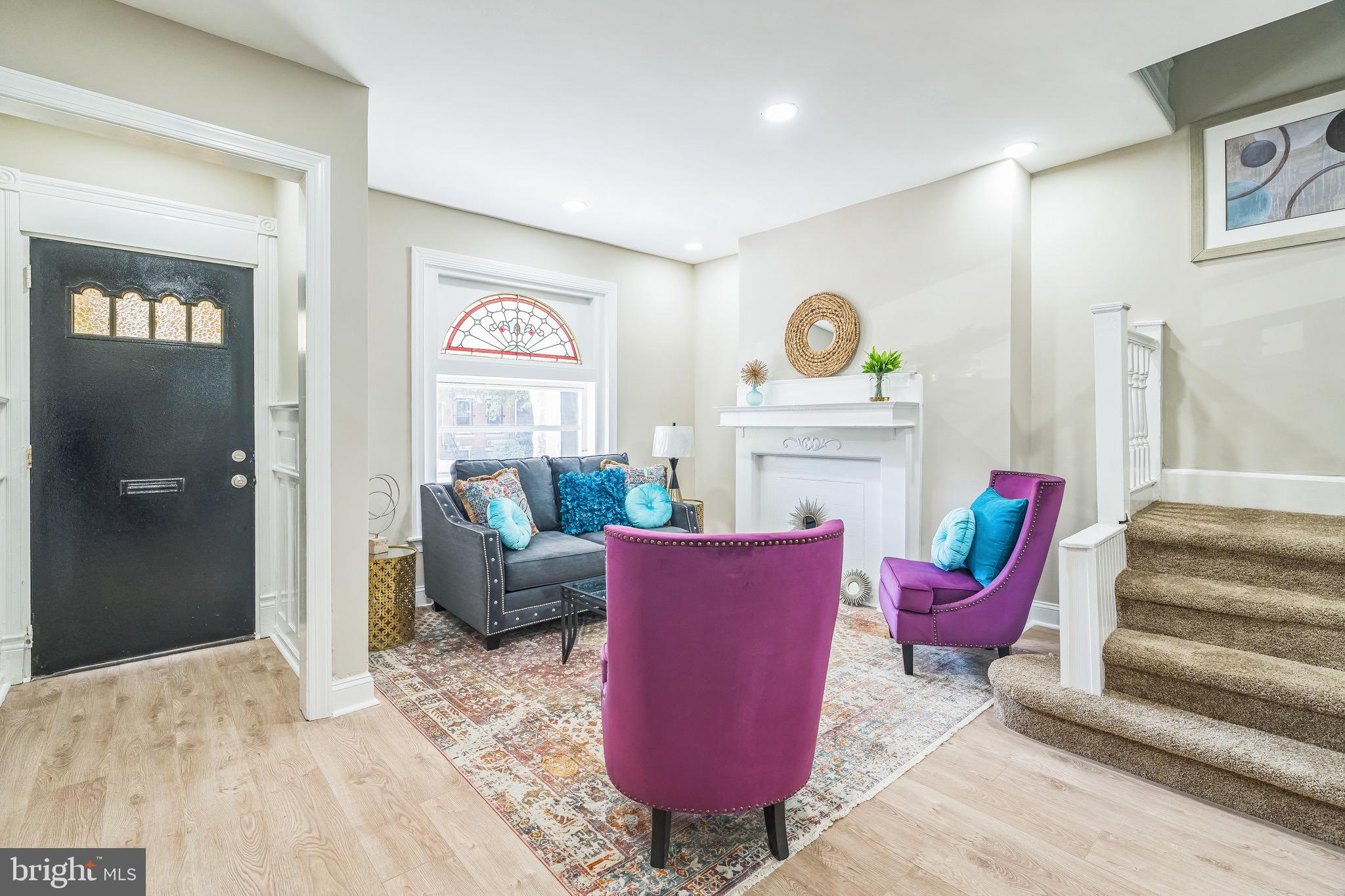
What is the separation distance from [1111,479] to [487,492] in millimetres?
3080

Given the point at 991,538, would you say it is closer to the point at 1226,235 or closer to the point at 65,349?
the point at 1226,235

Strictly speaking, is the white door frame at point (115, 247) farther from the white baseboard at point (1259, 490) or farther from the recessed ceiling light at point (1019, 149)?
the white baseboard at point (1259, 490)

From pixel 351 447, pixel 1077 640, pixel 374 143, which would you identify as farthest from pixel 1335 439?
pixel 374 143

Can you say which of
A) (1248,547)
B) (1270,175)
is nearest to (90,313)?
(1248,547)

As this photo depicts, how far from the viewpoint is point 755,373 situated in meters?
4.58

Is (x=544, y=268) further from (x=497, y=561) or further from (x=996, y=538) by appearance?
(x=996, y=538)

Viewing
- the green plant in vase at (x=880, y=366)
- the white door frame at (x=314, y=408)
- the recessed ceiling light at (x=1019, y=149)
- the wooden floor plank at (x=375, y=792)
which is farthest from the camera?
the green plant in vase at (x=880, y=366)

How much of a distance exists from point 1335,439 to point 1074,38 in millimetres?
2155

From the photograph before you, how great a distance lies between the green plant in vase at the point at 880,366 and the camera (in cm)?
377

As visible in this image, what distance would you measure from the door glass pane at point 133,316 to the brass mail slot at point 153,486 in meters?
0.71

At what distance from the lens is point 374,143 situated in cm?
325

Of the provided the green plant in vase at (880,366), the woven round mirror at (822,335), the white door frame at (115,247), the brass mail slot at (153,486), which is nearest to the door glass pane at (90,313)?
the white door frame at (115,247)

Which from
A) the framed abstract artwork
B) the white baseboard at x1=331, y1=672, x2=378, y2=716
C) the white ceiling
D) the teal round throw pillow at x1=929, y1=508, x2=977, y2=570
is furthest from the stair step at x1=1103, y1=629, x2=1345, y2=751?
the white baseboard at x1=331, y1=672, x2=378, y2=716

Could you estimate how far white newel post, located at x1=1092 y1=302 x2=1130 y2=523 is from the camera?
2.52 metres
